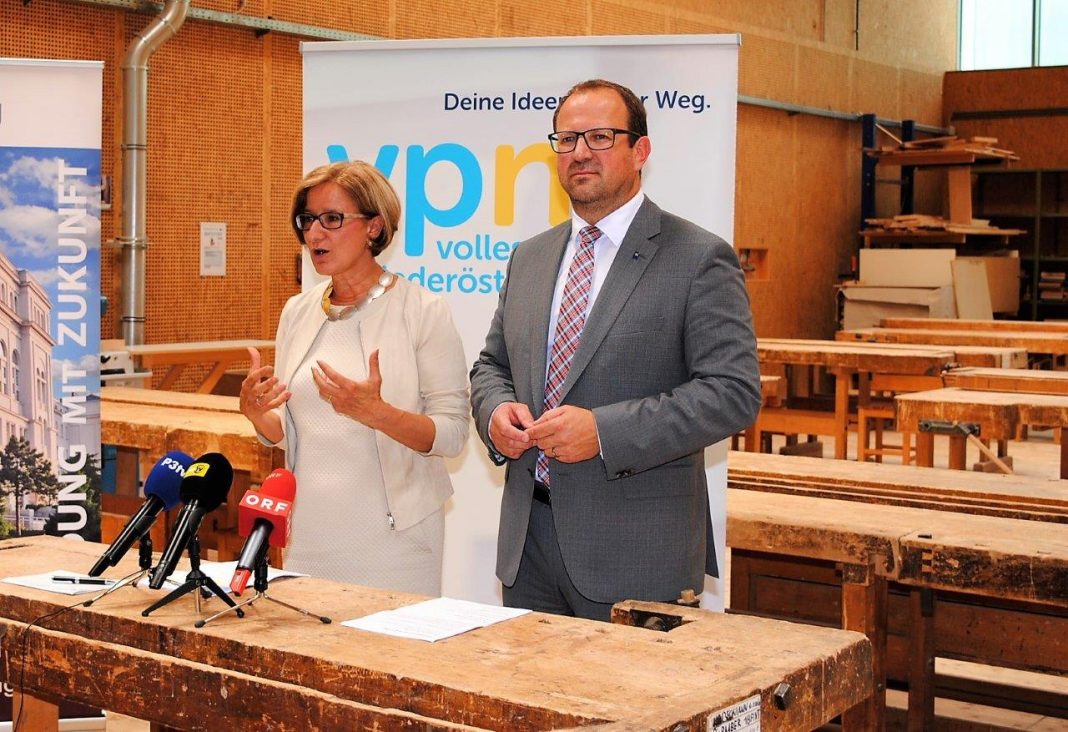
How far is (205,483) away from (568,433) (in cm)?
59

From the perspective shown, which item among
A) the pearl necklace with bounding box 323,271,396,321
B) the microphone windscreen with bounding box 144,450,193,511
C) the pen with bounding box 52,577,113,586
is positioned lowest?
the pen with bounding box 52,577,113,586

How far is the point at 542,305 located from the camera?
254 cm

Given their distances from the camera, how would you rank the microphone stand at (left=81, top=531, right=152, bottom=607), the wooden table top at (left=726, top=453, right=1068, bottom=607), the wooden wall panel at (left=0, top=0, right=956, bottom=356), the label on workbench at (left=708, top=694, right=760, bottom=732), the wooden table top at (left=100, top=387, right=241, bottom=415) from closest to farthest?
the label on workbench at (left=708, top=694, right=760, bottom=732) < the microphone stand at (left=81, top=531, right=152, bottom=607) < the wooden table top at (left=726, top=453, right=1068, bottom=607) < the wooden table top at (left=100, top=387, right=241, bottom=415) < the wooden wall panel at (left=0, top=0, right=956, bottom=356)

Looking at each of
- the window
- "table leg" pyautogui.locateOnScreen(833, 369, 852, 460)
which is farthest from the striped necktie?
the window

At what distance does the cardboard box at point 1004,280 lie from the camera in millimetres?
13078

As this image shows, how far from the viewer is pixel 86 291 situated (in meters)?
3.67

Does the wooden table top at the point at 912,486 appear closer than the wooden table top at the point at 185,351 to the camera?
Yes

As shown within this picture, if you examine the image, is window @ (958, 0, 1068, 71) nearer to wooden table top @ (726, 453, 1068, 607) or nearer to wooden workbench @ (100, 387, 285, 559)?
wooden workbench @ (100, 387, 285, 559)

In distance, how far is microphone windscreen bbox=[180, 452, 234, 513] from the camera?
2.10 meters

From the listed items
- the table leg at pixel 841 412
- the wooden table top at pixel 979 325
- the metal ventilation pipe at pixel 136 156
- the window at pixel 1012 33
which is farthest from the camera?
the window at pixel 1012 33

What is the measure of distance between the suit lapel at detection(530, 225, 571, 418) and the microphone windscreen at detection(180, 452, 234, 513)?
63 centimetres

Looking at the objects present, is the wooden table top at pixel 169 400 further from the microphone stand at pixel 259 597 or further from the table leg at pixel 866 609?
the microphone stand at pixel 259 597

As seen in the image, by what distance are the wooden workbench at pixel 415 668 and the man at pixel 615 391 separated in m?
0.26

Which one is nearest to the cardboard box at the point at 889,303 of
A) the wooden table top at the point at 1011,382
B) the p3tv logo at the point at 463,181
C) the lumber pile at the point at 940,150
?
the lumber pile at the point at 940,150
